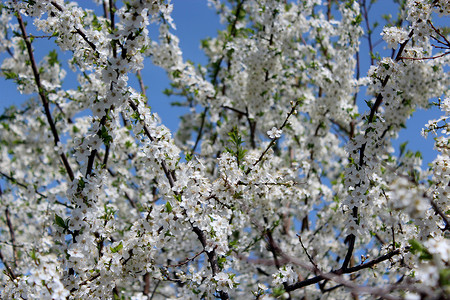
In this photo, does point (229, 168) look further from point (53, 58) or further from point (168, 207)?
→ point (53, 58)

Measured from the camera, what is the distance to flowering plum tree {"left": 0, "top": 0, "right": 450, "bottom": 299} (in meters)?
3.46

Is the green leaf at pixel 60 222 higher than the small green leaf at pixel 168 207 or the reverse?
higher

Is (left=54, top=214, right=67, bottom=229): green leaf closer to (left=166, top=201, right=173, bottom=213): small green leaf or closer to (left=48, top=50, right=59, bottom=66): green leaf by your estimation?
(left=166, top=201, right=173, bottom=213): small green leaf

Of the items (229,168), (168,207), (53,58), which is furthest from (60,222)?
(53,58)

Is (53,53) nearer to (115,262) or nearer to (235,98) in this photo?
(235,98)

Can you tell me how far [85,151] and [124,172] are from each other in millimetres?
3733

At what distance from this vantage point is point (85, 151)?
3.62 m

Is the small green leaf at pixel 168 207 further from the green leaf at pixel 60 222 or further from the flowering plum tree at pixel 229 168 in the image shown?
the green leaf at pixel 60 222

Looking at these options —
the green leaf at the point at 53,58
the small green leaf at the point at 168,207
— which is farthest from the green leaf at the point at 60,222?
the green leaf at the point at 53,58

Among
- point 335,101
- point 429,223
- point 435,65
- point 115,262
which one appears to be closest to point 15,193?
point 115,262

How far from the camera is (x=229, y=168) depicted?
401 cm

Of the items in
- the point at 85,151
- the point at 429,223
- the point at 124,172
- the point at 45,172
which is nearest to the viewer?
the point at 429,223

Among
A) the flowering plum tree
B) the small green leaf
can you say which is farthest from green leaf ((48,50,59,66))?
the small green leaf

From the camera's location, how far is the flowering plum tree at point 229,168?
346 centimetres
